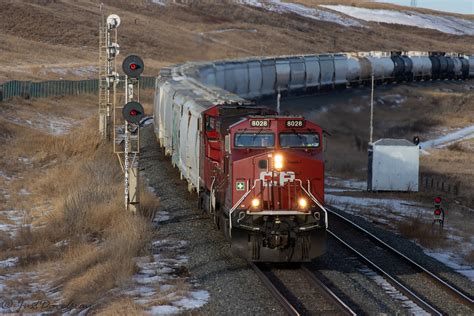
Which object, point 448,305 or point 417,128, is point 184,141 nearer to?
point 448,305

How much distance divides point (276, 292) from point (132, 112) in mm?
7964

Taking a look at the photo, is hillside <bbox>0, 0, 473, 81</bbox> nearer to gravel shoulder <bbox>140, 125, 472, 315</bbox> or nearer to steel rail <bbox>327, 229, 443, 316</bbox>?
gravel shoulder <bbox>140, 125, 472, 315</bbox>

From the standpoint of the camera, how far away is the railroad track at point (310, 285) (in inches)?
539

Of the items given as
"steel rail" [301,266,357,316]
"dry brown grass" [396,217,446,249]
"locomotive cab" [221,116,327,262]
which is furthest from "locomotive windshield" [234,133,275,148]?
"dry brown grass" [396,217,446,249]

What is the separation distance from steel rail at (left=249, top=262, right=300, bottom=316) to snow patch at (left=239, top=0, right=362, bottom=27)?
537 ft

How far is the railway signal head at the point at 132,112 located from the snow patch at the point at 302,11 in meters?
159

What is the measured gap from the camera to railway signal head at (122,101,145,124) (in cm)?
2076

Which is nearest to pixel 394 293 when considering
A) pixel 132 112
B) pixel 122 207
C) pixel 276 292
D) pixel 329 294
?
pixel 329 294

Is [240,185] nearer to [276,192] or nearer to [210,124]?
[276,192]

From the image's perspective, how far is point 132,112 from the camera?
2084cm

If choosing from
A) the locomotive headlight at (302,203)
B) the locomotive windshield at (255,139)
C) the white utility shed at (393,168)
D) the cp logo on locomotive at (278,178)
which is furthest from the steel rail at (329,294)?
the white utility shed at (393,168)

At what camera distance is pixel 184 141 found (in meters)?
25.1

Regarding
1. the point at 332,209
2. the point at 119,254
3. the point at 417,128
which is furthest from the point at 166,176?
the point at 417,128

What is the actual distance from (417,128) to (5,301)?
4984cm
